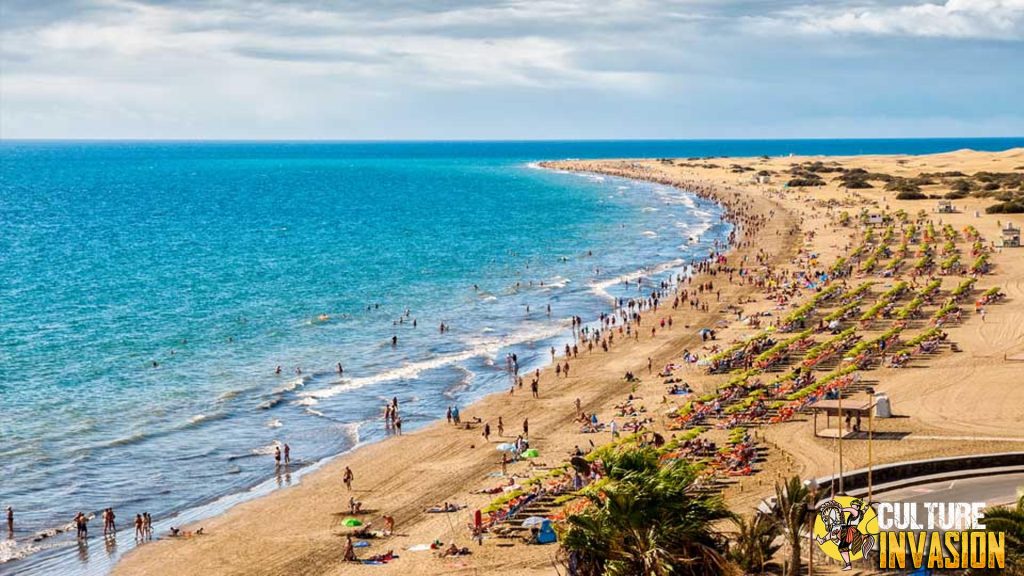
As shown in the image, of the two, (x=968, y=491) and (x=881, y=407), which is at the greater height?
(x=968, y=491)

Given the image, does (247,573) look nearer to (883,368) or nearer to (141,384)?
(141,384)

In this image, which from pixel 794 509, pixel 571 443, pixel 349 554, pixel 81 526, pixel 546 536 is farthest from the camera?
pixel 571 443

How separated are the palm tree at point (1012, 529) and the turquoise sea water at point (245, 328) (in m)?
21.8

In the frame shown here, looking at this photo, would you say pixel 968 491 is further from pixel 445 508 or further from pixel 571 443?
pixel 571 443

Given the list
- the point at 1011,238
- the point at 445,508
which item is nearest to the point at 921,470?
the point at 445,508

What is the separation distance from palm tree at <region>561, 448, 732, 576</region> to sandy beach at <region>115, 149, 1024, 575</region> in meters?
8.63

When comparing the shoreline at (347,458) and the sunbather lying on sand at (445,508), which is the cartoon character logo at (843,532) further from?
the shoreline at (347,458)

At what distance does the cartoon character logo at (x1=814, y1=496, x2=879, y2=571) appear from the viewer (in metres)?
19.9

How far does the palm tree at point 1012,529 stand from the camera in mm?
16406

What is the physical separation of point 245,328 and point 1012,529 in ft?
151

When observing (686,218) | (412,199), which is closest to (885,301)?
(686,218)

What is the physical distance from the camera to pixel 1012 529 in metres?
16.6

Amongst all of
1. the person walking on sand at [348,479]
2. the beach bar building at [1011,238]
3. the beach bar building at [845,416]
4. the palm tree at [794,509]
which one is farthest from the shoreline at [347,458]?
the beach bar building at [1011,238]

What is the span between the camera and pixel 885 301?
51.9m
